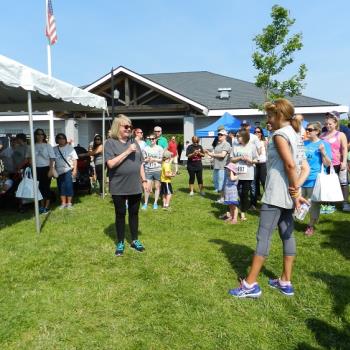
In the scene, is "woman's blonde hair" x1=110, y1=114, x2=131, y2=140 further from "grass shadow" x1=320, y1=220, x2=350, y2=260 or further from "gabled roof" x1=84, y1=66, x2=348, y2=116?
"gabled roof" x1=84, y1=66, x2=348, y2=116

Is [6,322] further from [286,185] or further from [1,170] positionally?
[1,170]

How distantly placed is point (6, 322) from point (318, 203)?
14.9 feet

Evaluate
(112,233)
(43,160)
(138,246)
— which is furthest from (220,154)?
(138,246)

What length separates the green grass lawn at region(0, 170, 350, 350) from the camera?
296cm

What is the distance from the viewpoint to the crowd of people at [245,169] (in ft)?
11.3

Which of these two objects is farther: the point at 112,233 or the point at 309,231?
the point at 112,233

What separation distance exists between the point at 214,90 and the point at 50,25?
12.7 metres

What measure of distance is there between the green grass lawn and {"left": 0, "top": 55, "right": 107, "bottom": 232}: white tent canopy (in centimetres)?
147

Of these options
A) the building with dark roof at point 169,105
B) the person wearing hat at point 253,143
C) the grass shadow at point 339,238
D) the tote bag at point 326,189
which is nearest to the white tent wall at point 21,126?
the building with dark roof at point 169,105

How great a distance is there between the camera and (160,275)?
4.22m

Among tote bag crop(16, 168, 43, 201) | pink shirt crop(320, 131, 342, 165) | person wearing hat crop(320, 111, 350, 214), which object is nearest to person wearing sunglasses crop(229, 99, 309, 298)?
person wearing hat crop(320, 111, 350, 214)

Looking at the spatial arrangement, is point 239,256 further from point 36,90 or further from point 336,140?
point 36,90

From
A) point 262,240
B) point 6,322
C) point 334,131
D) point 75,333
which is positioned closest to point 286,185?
point 262,240

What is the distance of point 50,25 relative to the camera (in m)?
16.2
